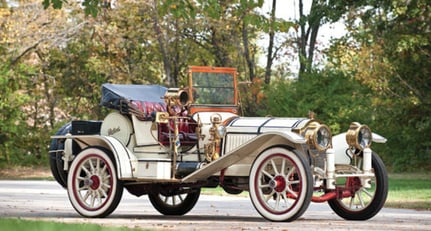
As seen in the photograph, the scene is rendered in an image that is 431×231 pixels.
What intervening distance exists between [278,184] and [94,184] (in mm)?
2502

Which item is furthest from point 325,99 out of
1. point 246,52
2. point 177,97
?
point 177,97

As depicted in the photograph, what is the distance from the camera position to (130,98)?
14.7 m

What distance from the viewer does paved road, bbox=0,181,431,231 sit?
12.6m

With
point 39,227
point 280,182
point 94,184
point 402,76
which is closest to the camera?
point 39,227

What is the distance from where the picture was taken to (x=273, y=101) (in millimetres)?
36094

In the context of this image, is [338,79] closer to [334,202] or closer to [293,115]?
[293,115]

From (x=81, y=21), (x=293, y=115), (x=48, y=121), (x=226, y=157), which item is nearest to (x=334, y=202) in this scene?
(x=226, y=157)

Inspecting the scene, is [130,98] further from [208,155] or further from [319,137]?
[319,137]

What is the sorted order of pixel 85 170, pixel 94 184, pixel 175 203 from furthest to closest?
pixel 175 203 → pixel 85 170 → pixel 94 184

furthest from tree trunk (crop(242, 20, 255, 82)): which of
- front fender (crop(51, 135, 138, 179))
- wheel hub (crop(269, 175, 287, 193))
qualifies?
wheel hub (crop(269, 175, 287, 193))

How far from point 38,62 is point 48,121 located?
271cm

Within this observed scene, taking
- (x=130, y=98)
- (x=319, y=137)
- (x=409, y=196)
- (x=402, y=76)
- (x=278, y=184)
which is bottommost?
(x=409, y=196)

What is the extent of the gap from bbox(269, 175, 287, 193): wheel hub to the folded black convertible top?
2.15 metres

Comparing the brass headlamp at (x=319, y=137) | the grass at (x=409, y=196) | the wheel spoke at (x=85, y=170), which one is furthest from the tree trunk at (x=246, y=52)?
the brass headlamp at (x=319, y=137)
